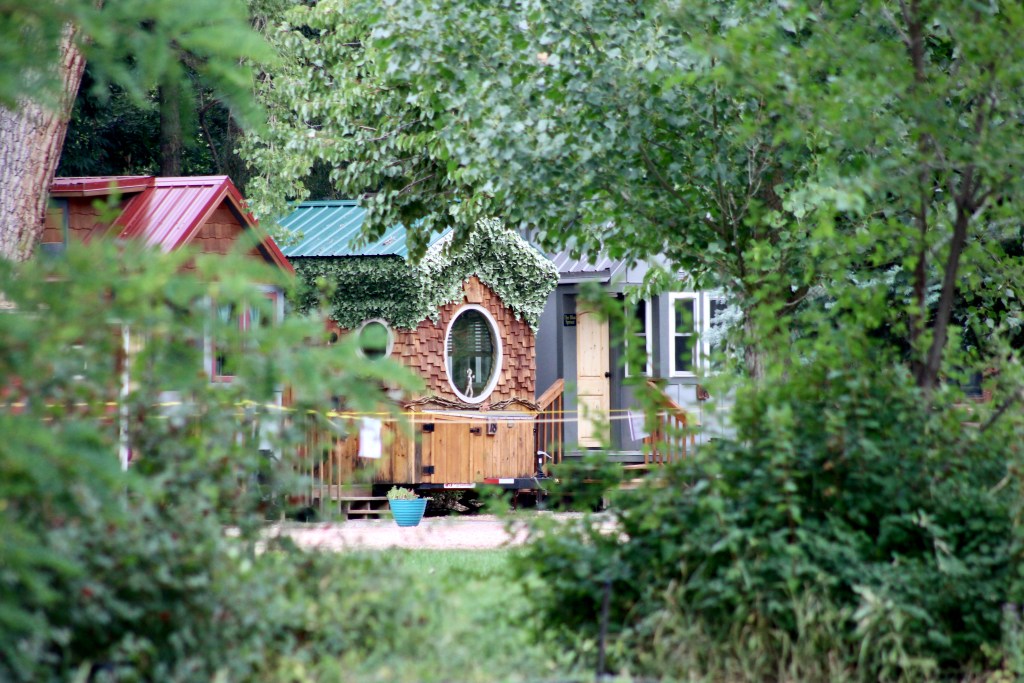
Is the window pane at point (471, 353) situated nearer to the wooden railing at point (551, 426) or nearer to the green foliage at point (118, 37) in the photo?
the wooden railing at point (551, 426)

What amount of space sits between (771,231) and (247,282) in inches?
228

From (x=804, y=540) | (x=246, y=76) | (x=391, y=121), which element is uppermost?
(x=391, y=121)

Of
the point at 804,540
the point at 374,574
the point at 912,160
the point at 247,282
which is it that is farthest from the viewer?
the point at 912,160

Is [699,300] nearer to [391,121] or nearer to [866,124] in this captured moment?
[391,121]

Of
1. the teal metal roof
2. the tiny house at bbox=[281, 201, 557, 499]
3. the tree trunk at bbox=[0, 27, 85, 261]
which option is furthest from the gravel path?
the teal metal roof

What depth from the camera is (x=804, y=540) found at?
4.31 meters

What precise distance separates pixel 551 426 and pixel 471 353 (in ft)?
5.81

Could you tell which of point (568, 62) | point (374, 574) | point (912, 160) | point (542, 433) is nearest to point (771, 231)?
point (568, 62)

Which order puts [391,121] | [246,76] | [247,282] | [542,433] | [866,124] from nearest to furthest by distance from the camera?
[247,282] < [246,76] < [866,124] < [391,121] < [542,433]

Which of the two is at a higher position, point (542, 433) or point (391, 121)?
point (391, 121)

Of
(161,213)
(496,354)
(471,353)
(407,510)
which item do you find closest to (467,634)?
(161,213)

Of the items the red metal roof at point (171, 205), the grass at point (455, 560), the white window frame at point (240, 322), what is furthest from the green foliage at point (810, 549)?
the red metal roof at point (171, 205)

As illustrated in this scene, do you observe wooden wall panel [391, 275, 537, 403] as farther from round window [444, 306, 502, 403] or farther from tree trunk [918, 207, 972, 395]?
tree trunk [918, 207, 972, 395]

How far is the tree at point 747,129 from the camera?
5207 mm
